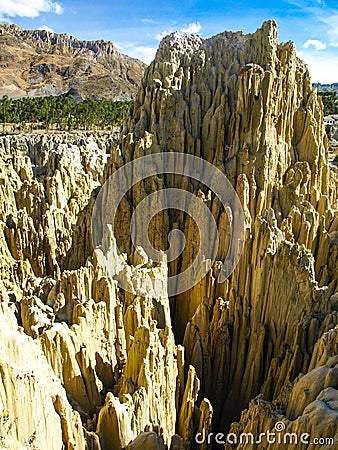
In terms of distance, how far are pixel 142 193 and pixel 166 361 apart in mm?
6787

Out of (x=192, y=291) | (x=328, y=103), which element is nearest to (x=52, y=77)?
(x=328, y=103)

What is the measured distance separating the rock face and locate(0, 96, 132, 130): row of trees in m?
51.6

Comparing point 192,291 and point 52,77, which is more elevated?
point 52,77

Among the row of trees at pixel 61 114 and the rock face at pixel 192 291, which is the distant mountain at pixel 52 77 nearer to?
the row of trees at pixel 61 114

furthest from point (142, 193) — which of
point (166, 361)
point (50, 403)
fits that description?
point (50, 403)

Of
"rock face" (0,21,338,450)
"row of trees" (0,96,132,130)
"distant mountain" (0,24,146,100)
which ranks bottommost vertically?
"rock face" (0,21,338,450)

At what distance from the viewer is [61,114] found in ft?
227

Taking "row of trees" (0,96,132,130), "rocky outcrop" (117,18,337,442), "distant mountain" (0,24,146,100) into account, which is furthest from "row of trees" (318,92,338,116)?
"distant mountain" (0,24,146,100)

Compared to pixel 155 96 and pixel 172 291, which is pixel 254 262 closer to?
pixel 172 291

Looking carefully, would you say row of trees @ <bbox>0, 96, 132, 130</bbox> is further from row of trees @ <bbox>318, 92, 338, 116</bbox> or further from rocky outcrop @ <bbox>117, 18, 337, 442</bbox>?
rocky outcrop @ <bbox>117, 18, 337, 442</bbox>

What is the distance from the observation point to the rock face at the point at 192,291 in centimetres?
Answer: 694

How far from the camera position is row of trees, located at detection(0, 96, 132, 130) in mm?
66794

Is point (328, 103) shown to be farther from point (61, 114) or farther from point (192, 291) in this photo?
point (192, 291)

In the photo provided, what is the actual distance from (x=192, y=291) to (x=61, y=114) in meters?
63.5
